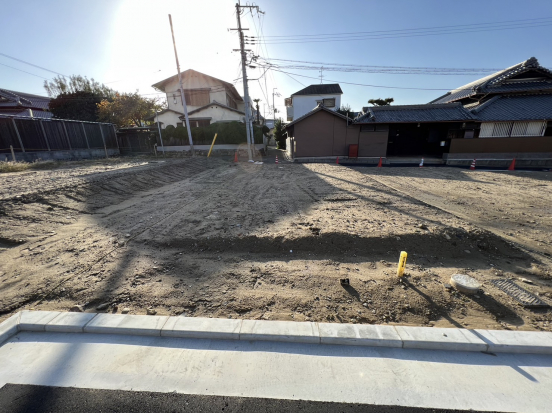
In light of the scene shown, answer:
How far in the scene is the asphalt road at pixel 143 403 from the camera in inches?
63.5

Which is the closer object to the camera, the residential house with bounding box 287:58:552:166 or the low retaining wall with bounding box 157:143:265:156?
the residential house with bounding box 287:58:552:166

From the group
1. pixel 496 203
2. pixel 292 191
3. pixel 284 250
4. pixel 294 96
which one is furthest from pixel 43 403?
pixel 294 96

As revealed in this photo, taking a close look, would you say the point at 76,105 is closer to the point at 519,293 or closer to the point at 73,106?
the point at 73,106

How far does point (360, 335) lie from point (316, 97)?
35088 millimetres

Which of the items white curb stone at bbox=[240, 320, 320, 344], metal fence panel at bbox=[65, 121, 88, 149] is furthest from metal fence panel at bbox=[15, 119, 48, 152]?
white curb stone at bbox=[240, 320, 320, 344]

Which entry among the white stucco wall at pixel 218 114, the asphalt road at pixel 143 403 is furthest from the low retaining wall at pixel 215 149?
the asphalt road at pixel 143 403

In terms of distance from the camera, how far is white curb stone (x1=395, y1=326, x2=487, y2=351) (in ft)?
6.91

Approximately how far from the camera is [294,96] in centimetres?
3297

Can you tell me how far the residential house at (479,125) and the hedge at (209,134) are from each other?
6091 mm

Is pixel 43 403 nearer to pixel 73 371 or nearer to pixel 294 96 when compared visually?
pixel 73 371

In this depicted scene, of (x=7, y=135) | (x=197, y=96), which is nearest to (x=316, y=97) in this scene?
(x=197, y=96)

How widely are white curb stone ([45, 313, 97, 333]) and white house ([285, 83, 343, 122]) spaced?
113ft

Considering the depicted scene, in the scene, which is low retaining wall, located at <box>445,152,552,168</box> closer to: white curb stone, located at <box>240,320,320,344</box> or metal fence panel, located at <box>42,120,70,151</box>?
white curb stone, located at <box>240,320,320,344</box>

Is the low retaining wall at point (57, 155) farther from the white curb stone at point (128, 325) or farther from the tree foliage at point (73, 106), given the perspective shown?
the white curb stone at point (128, 325)
